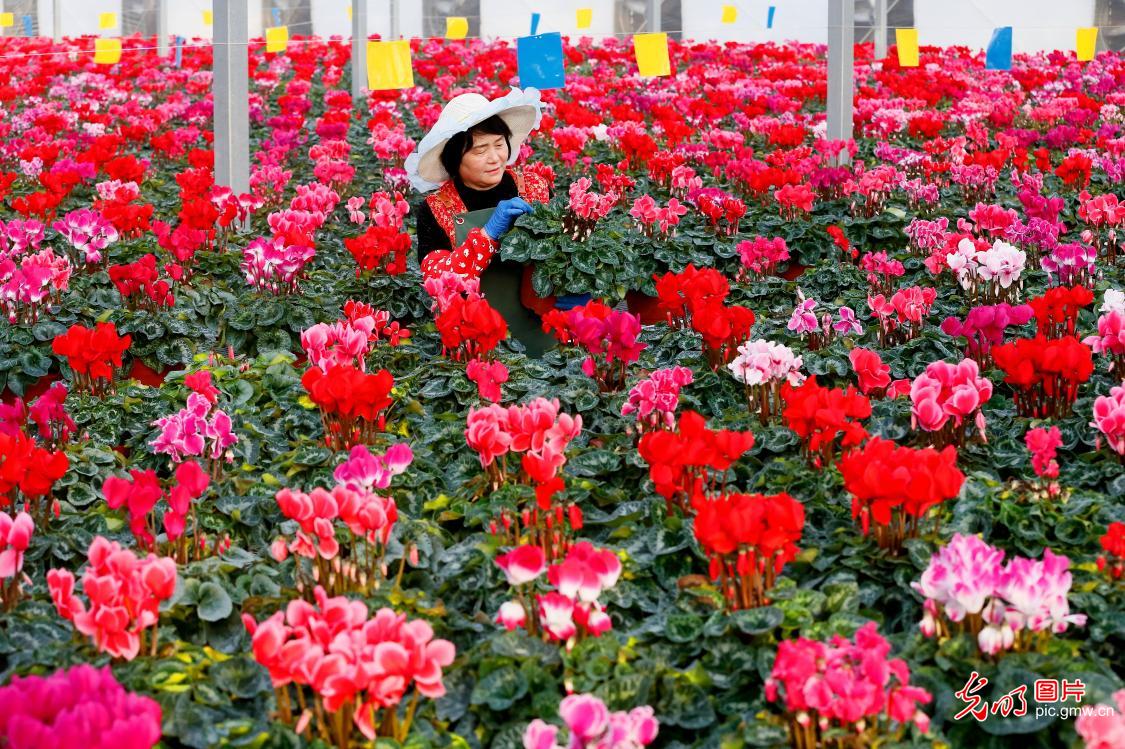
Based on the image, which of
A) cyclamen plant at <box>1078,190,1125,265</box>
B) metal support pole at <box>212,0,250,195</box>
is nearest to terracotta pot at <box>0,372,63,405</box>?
metal support pole at <box>212,0,250,195</box>

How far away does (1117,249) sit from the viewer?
6000mm

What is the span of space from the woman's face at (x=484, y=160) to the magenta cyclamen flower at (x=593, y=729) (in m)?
3.26

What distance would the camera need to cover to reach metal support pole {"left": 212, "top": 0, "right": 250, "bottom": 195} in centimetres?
650

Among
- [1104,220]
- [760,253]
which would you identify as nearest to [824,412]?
[760,253]

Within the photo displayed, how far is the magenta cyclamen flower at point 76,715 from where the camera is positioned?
→ 1861 mm

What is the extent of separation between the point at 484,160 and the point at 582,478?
1.86m

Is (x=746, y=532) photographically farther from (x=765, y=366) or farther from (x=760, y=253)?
(x=760, y=253)

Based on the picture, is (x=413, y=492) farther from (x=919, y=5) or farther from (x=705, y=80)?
(x=919, y=5)

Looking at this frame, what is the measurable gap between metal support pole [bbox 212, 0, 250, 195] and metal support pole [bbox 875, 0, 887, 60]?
7.51 meters

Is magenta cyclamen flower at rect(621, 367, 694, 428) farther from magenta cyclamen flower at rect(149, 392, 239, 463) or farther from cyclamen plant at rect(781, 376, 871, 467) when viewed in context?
magenta cyclamen flower at rect(149, 392, 239, 463)

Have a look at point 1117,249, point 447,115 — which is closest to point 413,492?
point 447,115

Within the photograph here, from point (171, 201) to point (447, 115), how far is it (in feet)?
11.4

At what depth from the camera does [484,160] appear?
199 inches

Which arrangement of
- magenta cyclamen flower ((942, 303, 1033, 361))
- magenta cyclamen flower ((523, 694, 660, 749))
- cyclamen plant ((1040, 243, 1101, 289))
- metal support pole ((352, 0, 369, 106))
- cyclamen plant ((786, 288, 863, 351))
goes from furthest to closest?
metal support pole ((352, 0, 369, 106)) < cyclamen plant ((1040, 243, 1101, 289)) < cyclamen plant ((786, 288, 863, 351)) < magenta cyclamen flower ((942, 303, 1033, 361)) < magenta cyclamen flower ((523, 694, 660, 749))
